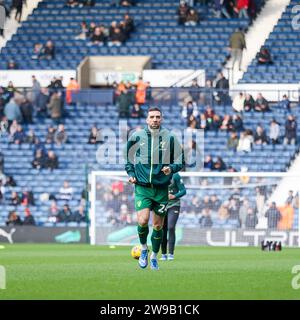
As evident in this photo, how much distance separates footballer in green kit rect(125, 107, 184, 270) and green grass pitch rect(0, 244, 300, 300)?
0.92 metres

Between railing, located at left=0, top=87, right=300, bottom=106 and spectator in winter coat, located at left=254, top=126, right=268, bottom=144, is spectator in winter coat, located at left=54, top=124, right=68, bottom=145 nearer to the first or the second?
railing, located at left=0, top=87, right=300, bottom=106

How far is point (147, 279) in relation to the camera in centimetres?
1530

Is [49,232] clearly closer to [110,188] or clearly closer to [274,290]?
[110,188]

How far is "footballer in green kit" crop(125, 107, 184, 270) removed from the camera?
16.4 meters

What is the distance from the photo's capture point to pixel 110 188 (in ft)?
104

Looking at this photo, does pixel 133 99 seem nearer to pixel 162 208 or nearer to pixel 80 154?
pixel 80 154

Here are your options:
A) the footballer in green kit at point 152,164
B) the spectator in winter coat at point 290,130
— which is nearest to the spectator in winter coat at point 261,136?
the spectator in winter coat at point 290,130

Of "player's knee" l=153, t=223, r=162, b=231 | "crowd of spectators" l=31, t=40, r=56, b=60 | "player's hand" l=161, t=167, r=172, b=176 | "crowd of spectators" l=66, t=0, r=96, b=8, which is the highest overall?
"crowd of spectators" l=66, t=0, r=96, b=8

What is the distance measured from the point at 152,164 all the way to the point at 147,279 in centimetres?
184

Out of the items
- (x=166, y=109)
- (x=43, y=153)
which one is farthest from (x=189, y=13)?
(x=43, y=153)

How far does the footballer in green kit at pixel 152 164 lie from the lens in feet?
53.8

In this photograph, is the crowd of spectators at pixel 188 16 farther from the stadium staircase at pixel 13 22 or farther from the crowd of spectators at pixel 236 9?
the stadium staircase at pixel 13 22

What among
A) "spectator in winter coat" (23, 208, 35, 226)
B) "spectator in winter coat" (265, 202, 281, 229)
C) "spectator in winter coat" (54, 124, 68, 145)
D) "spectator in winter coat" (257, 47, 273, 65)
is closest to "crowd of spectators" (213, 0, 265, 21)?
"spectator in winter coat" (257, 47, 273, 65)

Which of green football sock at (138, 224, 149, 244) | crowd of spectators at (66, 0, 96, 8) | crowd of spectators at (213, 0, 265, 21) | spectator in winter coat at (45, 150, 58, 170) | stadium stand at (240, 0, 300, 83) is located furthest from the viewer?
crowd of spectators at (66, 0, 96, 8)
